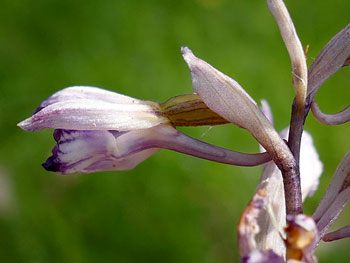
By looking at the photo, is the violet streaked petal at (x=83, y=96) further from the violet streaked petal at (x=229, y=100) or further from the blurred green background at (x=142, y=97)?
the blurred green background at (x=142, y=97)

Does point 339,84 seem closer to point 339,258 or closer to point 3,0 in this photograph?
point 339,258

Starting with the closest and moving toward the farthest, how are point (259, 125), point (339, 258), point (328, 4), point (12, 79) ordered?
point (259, 125)
point (339, 258)
point (12, 79)
point (328, 4)

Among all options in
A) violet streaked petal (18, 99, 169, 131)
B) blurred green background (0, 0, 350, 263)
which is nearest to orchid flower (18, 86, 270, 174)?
violet streaked petal (18, 99, 169, 131)

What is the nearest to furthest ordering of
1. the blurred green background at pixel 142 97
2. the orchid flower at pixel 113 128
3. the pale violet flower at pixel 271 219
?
the pale violet flower at pixel 271 219 → the orchid flower at pixel 113 128 → the blurred green background at pixel 142 97

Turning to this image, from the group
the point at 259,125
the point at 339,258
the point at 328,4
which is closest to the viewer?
the point at 259,125

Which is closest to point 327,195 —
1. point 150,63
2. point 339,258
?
point 339,258

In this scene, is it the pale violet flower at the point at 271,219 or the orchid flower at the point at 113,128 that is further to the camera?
the orchid flower at the point at 113,128

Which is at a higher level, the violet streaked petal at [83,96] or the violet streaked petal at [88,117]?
the violet streaked petal at [83,96]

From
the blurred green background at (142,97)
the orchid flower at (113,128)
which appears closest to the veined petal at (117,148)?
the orchid flower at (113,128)

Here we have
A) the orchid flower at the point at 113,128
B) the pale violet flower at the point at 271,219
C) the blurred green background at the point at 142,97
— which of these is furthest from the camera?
the blurred green background at the point at 142,97
